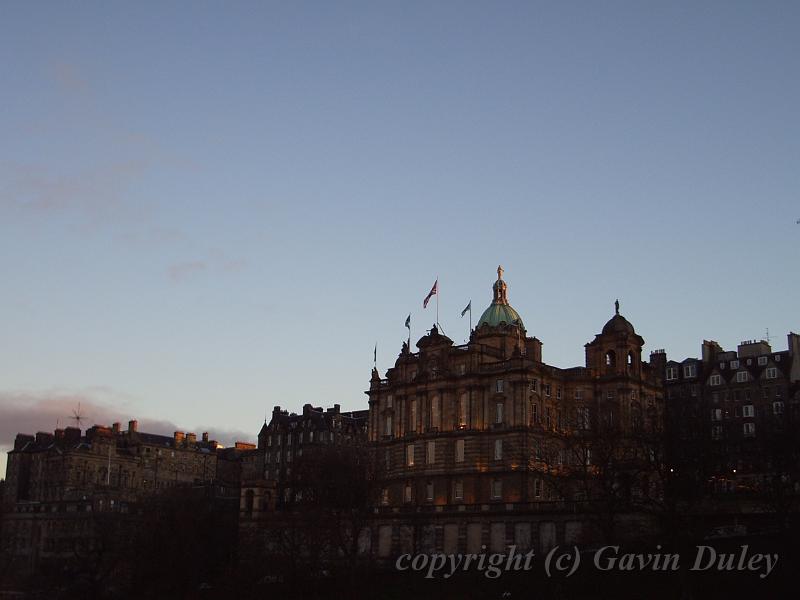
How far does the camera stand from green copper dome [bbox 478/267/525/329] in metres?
133

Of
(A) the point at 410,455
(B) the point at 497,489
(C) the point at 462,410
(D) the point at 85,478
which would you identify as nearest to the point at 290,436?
(D) the point at 85,478

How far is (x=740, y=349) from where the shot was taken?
14500cm

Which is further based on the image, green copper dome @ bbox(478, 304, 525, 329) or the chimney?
the chimney

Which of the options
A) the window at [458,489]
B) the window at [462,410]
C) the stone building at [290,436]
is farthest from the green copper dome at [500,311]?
the stone building at [290,436]

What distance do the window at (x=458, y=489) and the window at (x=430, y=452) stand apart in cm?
436

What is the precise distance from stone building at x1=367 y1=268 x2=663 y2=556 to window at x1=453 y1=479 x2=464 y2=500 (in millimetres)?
128

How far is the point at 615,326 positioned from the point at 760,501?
117 feet

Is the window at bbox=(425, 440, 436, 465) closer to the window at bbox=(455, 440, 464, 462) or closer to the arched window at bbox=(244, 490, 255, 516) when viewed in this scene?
the window at bbox=(455, 440, 464, 462)

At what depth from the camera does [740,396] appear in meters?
140

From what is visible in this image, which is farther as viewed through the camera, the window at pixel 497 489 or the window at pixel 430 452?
the window at pixel 430 452

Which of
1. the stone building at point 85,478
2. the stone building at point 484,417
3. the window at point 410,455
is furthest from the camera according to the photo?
the stone building at point 85,478

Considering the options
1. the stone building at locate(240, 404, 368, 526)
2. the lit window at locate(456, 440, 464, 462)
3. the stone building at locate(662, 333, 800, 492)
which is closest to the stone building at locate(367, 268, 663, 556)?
the lit window at locate(456, 440, 464, 462)

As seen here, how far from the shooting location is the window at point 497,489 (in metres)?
117

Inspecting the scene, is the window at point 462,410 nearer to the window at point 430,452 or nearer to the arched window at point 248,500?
the window at point 430,452
